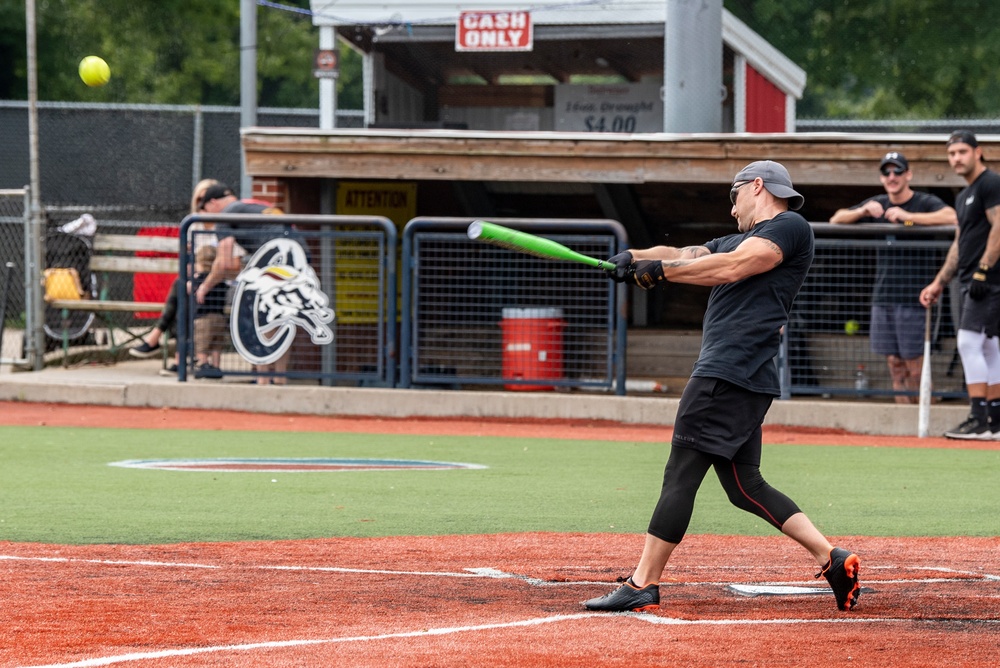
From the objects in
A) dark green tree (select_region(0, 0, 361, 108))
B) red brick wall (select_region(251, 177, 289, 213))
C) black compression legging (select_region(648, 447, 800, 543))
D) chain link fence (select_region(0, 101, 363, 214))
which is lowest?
black compression legging (select_region(648, 447, 800, 543))

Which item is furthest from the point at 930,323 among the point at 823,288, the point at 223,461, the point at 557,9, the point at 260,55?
the point at 260,55

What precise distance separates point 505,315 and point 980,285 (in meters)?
4.13

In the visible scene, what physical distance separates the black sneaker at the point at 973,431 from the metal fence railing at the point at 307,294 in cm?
476

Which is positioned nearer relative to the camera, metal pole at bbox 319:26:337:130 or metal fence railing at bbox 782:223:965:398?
metal fence railing at bbox 782:223:965:398

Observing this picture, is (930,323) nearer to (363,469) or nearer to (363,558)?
(363,469)

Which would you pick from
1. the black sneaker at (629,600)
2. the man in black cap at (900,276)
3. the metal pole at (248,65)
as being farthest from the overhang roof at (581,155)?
the black sneaker at (629,600)

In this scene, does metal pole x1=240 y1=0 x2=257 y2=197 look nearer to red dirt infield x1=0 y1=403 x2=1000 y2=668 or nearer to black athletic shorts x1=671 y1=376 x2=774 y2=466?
red dirt infield x1=0 y1=403 x2=1000 y2=668

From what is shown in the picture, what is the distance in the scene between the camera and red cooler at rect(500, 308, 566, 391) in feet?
42.3

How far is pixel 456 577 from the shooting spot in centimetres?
603

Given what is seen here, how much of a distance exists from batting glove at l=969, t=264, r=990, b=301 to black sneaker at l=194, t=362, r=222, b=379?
6.48m

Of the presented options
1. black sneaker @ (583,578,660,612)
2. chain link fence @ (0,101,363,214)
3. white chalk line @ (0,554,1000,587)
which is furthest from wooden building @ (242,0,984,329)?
black sneaker @ (583,578,660,612)

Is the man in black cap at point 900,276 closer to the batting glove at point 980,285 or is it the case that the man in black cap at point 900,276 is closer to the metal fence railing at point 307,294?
the batting glove at point 980,285

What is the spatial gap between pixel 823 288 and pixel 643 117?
728cm

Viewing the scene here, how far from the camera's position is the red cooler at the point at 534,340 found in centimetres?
1291
